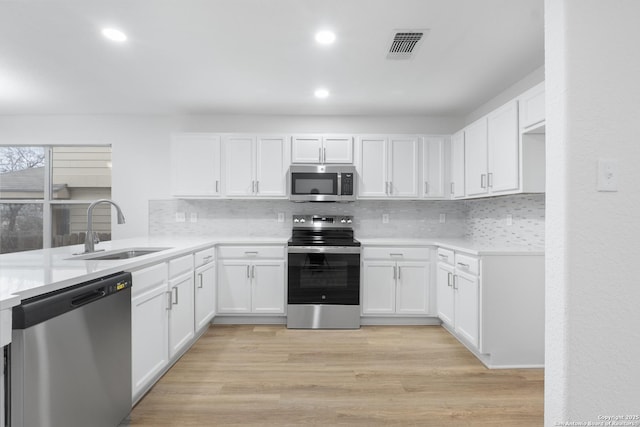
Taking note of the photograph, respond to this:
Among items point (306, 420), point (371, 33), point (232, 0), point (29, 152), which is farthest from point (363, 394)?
Result: point (29, 152)

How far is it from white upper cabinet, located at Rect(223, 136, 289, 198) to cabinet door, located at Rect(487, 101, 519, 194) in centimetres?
214

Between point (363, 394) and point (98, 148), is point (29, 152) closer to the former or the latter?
point (98, 148)

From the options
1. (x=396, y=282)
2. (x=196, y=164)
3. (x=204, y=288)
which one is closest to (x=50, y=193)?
(x=196, y=164)

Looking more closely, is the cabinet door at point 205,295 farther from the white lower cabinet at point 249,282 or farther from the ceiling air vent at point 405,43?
the ceiling air vent at point 405,43

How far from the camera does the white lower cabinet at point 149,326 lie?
192 centimetres

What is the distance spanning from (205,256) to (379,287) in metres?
1.85

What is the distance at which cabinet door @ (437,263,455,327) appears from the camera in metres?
→ 3.13

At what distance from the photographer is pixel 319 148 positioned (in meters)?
3.78

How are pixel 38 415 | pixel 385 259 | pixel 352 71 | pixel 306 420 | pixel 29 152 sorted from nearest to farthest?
pixel 38 415 < pixel 306 420 < pixel 352 71 < pixel 385 259 < pixel 29 152

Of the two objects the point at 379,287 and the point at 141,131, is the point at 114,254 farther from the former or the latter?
the point at 379,287

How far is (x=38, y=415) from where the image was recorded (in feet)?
3.93

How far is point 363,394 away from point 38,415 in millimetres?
1708

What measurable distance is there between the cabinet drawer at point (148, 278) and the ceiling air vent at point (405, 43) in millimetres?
2294

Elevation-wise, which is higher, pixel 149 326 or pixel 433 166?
pixel 433 166
